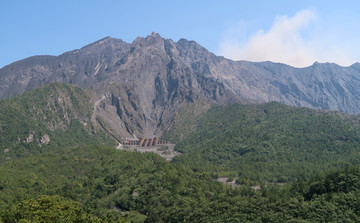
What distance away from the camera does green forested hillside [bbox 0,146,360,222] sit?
105m

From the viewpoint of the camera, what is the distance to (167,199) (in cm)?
14338

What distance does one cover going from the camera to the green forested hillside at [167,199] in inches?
4136

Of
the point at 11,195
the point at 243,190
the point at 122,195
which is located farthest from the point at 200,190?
the point at 11,195

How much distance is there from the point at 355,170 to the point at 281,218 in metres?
45.9

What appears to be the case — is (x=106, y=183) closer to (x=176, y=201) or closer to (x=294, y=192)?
(x=176, y=201)

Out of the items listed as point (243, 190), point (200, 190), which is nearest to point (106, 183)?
point (200, 190)

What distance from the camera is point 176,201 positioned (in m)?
142

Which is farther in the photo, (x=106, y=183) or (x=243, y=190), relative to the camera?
(x=106, y=183)

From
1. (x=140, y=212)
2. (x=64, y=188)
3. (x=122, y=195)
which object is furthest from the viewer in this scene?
(x=64, y=188)

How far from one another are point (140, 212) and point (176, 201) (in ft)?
50.5

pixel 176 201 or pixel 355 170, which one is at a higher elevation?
pixel 355 170

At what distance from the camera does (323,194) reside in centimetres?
12531

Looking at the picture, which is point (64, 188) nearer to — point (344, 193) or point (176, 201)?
point (176, 201)

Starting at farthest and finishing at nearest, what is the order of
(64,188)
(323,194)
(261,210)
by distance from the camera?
(64,188) → (323,194) → (261,210)
